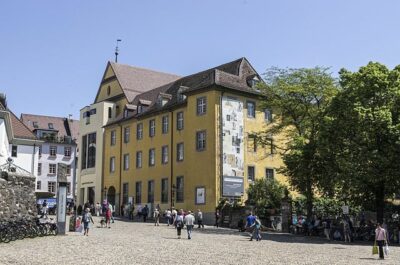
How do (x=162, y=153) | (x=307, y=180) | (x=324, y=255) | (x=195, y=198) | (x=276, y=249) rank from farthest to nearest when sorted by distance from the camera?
(x=162, y=153)
(x=195, y=198)
(x=307, y=180)
(x=276, y=249)
(x=324, y=255)

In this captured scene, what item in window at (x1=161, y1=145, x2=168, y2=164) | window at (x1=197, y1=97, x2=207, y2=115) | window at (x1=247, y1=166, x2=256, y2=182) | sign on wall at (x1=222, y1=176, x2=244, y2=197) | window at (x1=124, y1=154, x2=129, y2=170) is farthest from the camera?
window at (x1=124, y1=154, x2=129, y2=170)

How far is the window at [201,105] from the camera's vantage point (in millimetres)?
47403

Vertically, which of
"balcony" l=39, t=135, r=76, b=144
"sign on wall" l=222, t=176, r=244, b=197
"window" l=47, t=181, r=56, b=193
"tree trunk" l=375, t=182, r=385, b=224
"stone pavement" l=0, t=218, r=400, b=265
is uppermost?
"balcony" l=39, t=135, r=76, b=144

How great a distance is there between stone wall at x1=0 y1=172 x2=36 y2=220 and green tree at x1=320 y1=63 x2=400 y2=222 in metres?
17.3

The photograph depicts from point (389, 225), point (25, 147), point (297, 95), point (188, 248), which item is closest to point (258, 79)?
point (297, 95)

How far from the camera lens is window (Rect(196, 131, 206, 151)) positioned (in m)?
47.0

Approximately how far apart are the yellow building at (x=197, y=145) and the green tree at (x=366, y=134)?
13435 millimetres

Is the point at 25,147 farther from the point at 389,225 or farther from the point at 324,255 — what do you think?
the point at 324,255

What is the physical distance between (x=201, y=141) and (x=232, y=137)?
2634 mm

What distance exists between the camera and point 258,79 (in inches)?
1965

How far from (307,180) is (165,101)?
70.7 ft

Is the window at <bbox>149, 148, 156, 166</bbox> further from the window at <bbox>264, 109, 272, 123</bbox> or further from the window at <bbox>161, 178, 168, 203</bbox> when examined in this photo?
the window at <bbox>264, 109, 272, 123</bbox>

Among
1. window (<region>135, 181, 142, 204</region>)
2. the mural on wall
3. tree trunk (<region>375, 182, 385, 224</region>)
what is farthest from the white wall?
tree trunk (<region>375, 182, 385, 224</region>)

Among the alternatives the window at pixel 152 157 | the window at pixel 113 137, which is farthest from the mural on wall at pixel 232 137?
the window at pixel 113 137
